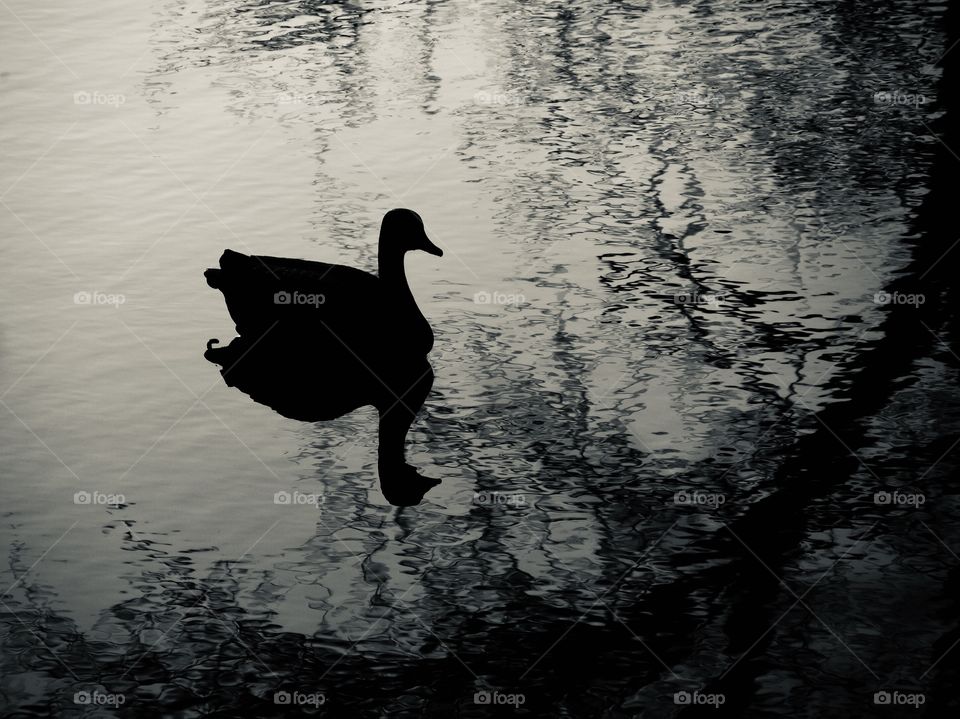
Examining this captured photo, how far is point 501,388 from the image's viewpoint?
19.8ft

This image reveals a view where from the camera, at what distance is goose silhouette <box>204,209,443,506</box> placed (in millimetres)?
6133

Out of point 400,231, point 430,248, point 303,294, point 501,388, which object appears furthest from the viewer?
point 430,248

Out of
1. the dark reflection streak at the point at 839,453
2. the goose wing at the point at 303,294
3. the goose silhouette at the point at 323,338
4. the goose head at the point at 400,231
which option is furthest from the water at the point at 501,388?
the goose head at the point at 400,231

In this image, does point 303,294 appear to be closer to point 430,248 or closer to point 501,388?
point 430,248

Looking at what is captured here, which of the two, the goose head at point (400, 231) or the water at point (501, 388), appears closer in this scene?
the water at point (501, 388)

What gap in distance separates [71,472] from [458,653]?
7.01ft

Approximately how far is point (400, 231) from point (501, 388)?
3.43 feet

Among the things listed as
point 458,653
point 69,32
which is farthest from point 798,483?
point 69,32

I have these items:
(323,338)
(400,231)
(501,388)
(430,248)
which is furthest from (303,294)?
(501,388)

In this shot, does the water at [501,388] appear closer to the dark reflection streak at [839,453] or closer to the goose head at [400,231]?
the dark reflection streak at [839,453]

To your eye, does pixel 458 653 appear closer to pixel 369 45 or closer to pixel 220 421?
pixel 220 421

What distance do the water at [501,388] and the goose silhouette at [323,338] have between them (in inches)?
6.0

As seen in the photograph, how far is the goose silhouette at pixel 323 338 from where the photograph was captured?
6133 mm

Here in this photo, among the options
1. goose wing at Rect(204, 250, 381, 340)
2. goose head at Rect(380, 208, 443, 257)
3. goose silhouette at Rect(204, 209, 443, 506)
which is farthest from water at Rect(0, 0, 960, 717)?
goose head at Rect(380, 208, 443, 257)
